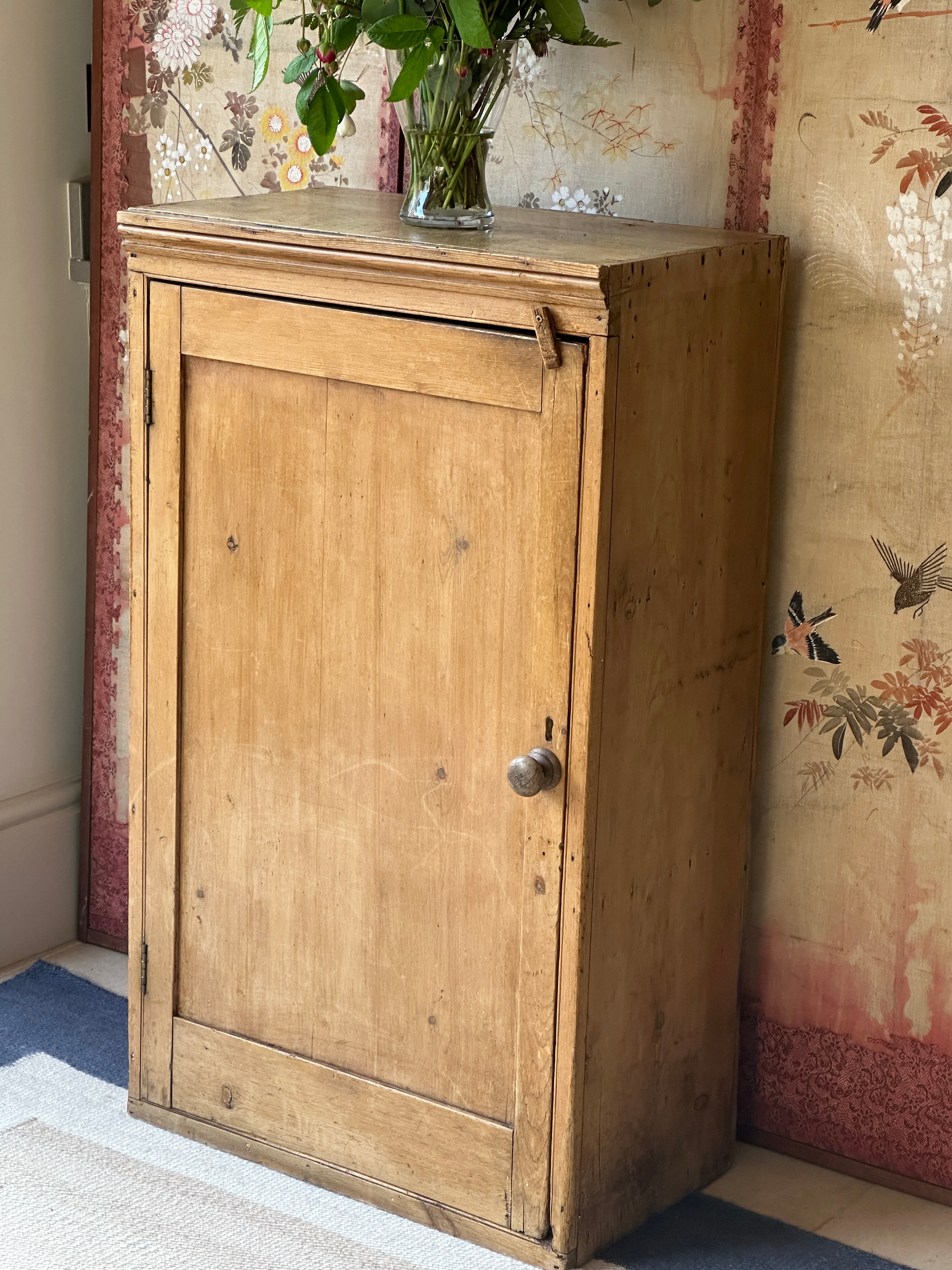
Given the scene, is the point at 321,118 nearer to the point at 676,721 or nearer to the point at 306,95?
the point at 306,95

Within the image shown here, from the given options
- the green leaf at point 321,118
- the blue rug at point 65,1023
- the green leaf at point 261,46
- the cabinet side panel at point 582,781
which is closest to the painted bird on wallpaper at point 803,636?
the cabinet side panel at point 582,781

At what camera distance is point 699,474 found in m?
2.01

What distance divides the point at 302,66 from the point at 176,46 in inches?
25.4

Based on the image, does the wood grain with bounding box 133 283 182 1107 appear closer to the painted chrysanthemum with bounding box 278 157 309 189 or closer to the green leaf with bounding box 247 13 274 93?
the green leaf with bounding box 247 13 274 93

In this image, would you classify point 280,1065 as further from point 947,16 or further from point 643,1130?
point 947,16

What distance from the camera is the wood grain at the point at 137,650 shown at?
2.16 m

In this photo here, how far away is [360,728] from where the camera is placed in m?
2.11

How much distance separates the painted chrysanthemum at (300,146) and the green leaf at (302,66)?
0.38 m

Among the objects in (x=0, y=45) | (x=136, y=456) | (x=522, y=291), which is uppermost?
(x=0, y=45)

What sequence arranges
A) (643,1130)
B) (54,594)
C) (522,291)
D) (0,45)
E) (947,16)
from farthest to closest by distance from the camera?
(54,594)
(0,45)
(643,1130)
(947,16)
(522,291)

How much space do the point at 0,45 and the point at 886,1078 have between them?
7.03 feet

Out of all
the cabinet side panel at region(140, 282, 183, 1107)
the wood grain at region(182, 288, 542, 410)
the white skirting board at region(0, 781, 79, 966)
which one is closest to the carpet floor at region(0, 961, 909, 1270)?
the cabinet side panel at region(140, 282, 183, 1107)

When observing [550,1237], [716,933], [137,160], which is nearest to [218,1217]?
[550,1237]

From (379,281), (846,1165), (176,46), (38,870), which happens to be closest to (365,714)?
(379,281)
